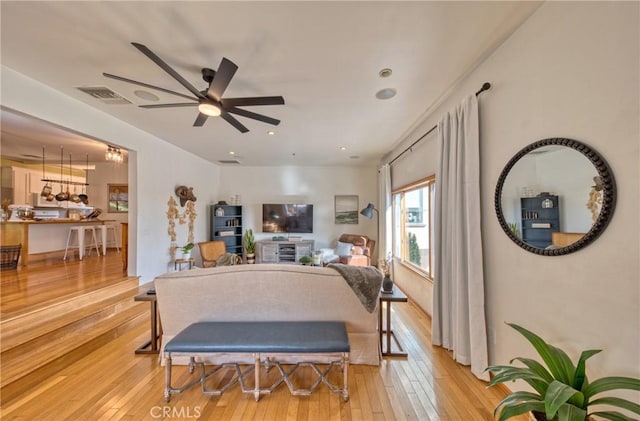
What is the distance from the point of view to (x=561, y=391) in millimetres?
918

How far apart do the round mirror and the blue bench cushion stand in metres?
1.53

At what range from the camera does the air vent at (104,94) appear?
2.52 m

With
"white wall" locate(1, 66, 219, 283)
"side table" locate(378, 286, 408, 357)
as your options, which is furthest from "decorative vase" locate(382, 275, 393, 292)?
"white wall" locate(1, 66, 219, 283)

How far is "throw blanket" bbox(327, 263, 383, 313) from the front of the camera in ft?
6.74

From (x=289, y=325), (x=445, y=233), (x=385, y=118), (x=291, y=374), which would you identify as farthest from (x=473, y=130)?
(x=291, y=374)

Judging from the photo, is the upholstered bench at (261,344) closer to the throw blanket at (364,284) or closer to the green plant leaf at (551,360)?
the throw blanket at (364,284)

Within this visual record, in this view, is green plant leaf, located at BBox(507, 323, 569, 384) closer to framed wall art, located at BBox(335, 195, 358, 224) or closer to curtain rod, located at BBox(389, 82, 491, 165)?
curtain rod, located at BBox(389, 82, 491, 165)

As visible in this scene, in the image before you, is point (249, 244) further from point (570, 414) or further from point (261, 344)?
point (570, 414)

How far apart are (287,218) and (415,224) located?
11.0 feet

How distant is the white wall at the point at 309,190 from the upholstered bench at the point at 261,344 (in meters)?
4.41

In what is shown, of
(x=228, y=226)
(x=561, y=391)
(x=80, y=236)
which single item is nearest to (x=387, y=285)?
(x=561, y=391)

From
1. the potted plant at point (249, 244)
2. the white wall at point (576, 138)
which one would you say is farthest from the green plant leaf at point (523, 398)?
the potted plant at point (249, 244)

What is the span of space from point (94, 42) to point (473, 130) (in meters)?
3.20

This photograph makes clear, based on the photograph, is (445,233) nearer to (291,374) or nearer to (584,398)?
(584,398)
